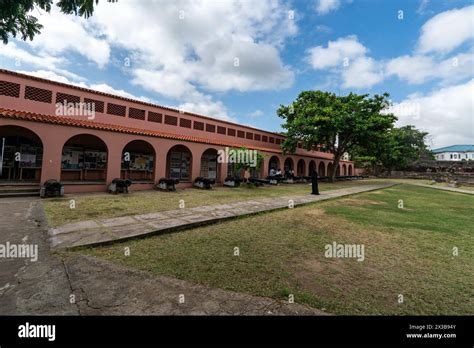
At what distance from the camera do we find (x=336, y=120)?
19.4 metres

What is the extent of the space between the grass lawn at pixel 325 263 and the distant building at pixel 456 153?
8723cm

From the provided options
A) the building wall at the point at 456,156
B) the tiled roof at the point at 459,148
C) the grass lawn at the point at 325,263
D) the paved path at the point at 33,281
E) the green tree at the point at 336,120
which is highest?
→ the tiled roof at the point at 459,148

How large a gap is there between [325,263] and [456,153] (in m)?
96.9

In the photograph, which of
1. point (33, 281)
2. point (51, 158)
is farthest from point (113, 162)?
point (33, 281)

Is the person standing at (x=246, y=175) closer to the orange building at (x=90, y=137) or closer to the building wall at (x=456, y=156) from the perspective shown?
the orange building at (x=90, y=137)

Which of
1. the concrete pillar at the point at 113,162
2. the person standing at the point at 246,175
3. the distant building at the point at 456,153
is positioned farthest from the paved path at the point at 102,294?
the distant building at the point at 456,153

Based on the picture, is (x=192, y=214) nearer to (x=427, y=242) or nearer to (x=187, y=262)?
(x=187, y=262)

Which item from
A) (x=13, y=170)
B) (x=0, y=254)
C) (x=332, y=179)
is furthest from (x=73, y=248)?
(x=332, y=179)

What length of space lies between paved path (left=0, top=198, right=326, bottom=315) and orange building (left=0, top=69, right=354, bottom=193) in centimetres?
869

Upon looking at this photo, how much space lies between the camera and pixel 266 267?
3.24 m

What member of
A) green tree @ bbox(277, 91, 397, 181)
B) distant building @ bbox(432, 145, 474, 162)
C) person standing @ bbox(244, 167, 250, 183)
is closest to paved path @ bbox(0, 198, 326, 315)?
person standing @ bbox(244, 167, 250, 183)

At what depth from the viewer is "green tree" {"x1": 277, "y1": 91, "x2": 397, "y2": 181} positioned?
19.5m

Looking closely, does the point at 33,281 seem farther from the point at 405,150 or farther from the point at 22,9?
the point at 405,150

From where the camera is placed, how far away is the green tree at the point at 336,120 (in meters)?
19.5
